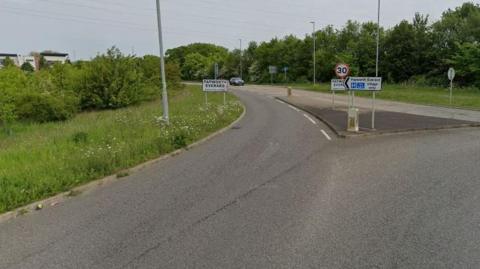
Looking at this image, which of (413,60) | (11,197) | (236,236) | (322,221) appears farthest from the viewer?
(413,60)

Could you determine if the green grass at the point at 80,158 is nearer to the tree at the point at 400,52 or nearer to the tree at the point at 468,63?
the tree at the point at 468,63

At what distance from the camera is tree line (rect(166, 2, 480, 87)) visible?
41906 mm

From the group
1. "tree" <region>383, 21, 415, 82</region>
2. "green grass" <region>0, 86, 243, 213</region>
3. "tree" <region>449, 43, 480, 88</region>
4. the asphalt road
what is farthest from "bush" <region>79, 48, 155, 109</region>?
"tree" <region>383, 21, 415, 82</region>

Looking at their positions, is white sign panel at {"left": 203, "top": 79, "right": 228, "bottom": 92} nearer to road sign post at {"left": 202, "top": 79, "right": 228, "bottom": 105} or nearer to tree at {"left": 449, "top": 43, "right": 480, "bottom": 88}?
road sign post at {"left": 202, "top": 79, "right": 228, "bottom": 105}

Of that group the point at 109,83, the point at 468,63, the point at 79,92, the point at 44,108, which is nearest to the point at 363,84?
the point at 109,83

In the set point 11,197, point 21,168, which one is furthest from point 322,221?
point 21,168

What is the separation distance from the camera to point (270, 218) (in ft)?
16.7

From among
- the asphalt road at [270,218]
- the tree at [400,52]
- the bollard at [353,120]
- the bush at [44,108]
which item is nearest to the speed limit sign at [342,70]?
the bollard at [353,120]

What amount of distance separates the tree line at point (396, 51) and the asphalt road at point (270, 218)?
37394 mm

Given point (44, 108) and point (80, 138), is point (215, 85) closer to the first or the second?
point (80, 138)

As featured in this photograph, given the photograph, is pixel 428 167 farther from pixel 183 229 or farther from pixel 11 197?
pixel 11 197

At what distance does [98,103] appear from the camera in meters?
29.2

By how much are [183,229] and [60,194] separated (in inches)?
115

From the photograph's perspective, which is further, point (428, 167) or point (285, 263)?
point (428, 167)
